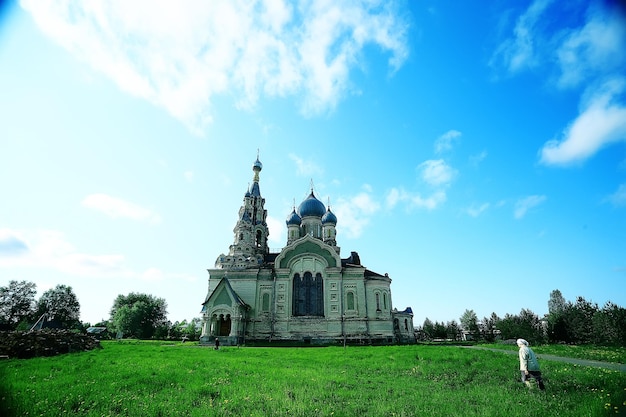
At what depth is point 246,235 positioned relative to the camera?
1841 inches

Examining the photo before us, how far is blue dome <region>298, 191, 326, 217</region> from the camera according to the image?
51.2 metres

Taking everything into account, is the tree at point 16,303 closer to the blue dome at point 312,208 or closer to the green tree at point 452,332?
the blue dome at point 312,208

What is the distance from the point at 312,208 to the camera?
51.3 m

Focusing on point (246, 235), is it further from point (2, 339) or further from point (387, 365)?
point (387, 365)

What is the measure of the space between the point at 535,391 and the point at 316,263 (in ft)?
111

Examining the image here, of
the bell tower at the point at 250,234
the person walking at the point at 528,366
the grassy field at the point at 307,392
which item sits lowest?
the grassy field at the point at 307,392

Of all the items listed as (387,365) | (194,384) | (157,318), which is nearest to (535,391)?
(387,365)

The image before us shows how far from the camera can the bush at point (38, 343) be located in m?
18.3

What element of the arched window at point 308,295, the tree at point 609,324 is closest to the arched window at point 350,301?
the arched window at point 308,295

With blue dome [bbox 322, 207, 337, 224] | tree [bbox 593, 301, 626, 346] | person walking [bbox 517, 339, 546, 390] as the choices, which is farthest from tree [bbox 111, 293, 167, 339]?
tree [bbox 593, 301, 626, 346]

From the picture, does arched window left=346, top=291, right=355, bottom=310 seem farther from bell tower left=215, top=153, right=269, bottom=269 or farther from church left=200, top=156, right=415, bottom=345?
bell tower left=215, top=153, right=269, bottom=269

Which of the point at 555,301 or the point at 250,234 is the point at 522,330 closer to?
the point at 250,234

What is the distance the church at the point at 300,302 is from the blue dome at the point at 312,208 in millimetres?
9209

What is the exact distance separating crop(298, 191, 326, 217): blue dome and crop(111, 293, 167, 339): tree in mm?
39959
